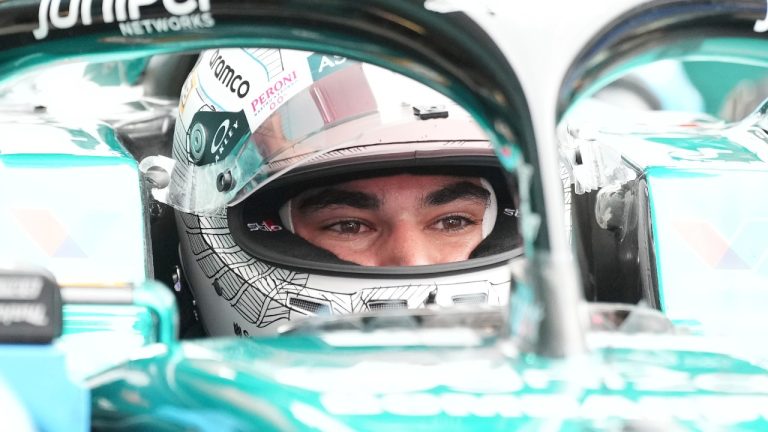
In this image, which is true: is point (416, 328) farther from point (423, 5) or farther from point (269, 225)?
point (269, 225)

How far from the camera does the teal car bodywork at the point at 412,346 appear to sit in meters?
0.48

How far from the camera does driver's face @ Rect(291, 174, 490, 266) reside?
4.96ft

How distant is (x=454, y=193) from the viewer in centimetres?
154

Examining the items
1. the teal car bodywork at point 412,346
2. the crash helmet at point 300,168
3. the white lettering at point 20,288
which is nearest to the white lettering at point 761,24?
the teal car bodywork at point 412,346

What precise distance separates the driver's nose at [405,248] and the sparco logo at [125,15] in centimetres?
84

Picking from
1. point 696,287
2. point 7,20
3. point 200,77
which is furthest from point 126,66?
point 7,20

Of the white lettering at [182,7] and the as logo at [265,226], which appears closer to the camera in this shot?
the white lettering at [182,7]

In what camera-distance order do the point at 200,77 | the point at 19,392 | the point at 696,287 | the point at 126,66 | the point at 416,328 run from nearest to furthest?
the point at 19,392 < the point at 416,328 < the point at 696,287 < the point at 200,77 < the point at 126,66

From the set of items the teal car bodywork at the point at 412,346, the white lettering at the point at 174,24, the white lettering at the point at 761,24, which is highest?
the white lettering at the point at 174,24

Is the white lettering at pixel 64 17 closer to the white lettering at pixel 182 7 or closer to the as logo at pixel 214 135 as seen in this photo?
the white lettering at pixel 182 7

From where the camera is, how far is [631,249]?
4.34 feet

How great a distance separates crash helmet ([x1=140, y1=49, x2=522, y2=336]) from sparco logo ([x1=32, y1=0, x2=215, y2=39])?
69cm

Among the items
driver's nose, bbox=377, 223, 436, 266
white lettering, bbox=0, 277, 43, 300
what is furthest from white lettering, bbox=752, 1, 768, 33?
driver's nose, bbox=377, 223, 436, 266

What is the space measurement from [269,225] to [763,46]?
0.96m
